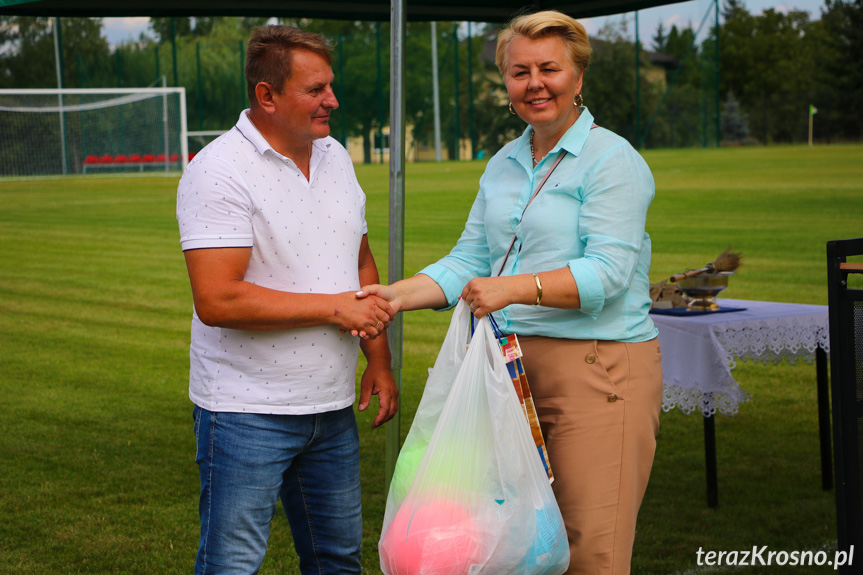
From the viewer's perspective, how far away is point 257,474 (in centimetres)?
252

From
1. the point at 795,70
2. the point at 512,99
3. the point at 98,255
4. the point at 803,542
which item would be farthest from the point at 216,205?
the point at 795,70

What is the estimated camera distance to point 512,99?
252cm

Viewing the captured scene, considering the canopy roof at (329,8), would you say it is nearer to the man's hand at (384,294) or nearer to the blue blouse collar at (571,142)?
the blue blouse collar at (571,142)

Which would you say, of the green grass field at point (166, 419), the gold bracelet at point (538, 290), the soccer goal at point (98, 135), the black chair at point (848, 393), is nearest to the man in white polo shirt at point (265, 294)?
the gold bracelet at point (538, 290)

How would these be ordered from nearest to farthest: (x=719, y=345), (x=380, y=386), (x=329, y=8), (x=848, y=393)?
Answer: (x=848, y=393)
(x=380, y=386)
(x=719, y=345)
(x=329, y=8)

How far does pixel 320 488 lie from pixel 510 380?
2.30 ft

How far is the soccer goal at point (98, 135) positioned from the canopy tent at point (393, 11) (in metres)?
29.0

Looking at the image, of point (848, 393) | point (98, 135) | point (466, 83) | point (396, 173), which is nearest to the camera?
point (848, 393)

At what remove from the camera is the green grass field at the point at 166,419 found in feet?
14.9

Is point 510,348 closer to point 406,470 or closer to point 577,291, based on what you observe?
point 577,291

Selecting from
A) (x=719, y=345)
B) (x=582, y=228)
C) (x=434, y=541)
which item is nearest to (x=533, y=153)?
(x=582, y=228)

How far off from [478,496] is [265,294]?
722 millimetres

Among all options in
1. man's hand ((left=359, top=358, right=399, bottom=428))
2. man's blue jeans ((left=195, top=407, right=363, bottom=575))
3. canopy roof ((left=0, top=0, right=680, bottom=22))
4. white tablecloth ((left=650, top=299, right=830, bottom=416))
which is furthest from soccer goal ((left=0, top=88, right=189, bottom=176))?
man's blue jeans ((left=195, top=407, right=363, bottom=575))

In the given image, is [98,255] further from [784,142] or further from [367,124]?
[784,142]
